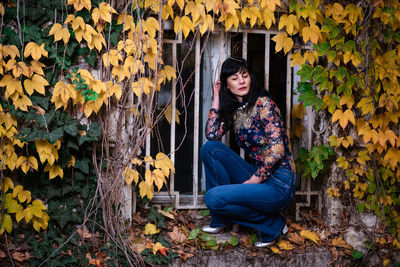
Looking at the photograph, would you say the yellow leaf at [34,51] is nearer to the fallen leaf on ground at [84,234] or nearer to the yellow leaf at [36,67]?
the yellow leaf at [36,67]

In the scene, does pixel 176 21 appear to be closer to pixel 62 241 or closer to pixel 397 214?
pixel 62 241

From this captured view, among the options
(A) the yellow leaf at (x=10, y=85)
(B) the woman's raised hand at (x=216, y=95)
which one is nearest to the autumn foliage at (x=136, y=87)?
(A) the yellow leaf at (x=10, y=85)

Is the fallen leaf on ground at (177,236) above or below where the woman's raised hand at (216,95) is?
below

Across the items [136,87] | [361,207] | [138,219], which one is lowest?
[138,219]

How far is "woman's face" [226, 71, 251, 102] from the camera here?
2.84 metres

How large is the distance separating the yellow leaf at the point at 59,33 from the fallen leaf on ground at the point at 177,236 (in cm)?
158

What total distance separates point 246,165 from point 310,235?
72cm

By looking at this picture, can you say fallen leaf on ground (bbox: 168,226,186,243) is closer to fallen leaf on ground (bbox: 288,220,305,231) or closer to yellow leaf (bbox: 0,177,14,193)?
fallen leaf on ground (bbox: 288,220,305,231)

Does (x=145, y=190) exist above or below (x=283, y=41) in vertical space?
below

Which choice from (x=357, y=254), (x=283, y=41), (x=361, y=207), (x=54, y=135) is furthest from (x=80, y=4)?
(x=357, y=254)

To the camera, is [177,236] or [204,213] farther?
[204,213]

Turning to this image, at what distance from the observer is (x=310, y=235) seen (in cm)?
303

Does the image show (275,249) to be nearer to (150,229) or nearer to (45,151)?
(150,229)

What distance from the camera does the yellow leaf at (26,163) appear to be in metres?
2.71
